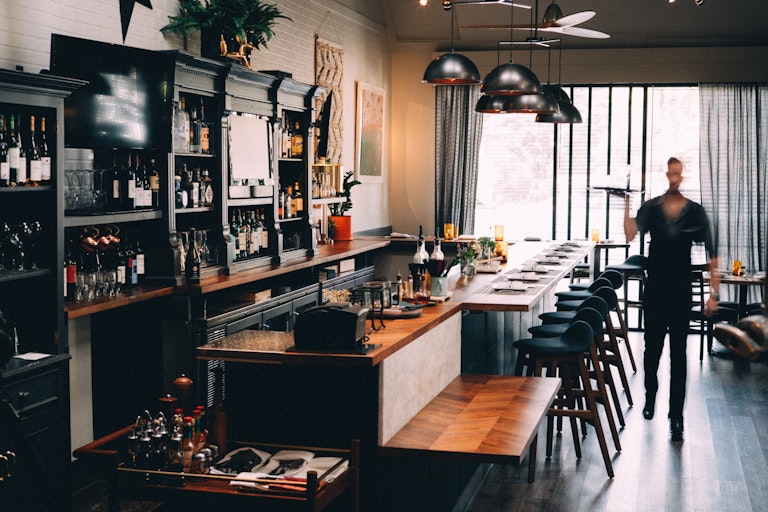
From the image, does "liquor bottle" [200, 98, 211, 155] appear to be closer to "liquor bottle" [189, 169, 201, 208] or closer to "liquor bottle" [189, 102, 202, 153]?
"liquor bottle" [189, 102, 202, 153]

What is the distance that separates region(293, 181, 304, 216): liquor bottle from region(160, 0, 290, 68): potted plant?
1.51 meters

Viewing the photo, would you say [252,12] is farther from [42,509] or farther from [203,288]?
[42,509]

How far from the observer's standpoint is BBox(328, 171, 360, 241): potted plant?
909 cm

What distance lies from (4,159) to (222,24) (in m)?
2.50

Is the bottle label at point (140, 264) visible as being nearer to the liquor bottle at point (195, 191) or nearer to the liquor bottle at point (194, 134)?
the liquor bottle at point (195, 191)

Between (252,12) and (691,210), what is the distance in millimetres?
3272

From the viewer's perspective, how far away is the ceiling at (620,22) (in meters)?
10.4

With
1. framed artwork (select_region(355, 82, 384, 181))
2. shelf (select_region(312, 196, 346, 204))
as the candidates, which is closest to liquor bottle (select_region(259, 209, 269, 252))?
shelf (select_region(312, 196, 346, 204))

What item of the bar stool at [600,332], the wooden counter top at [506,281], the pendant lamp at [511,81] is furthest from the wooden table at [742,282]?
the pendant lamp at [511,81]

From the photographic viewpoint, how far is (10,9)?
465cm

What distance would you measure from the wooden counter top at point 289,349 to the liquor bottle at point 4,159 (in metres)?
1.19

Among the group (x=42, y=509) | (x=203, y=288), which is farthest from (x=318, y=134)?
(x=42, y=509)

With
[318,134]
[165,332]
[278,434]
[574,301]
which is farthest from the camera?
[318,134]

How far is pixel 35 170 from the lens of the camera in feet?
13.5
